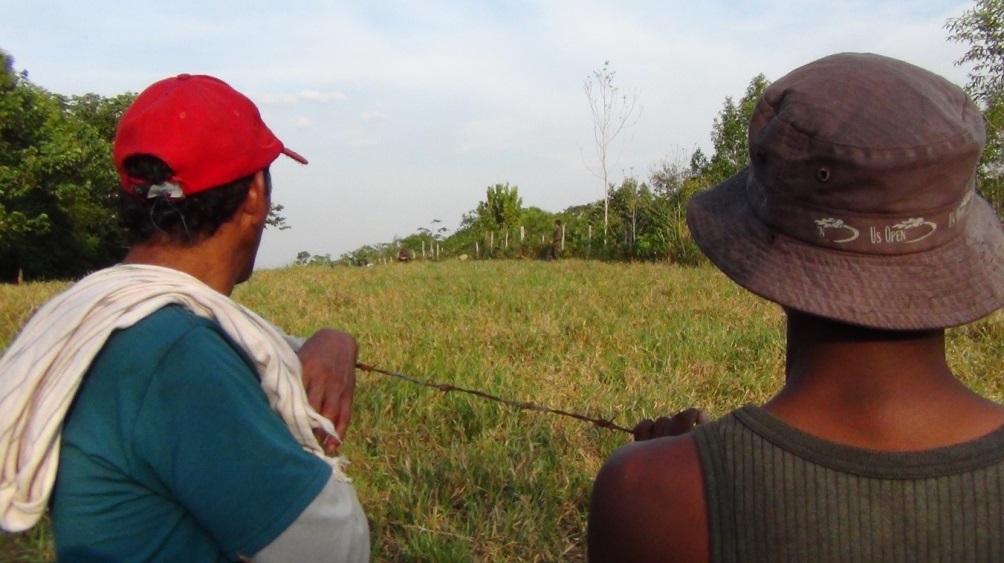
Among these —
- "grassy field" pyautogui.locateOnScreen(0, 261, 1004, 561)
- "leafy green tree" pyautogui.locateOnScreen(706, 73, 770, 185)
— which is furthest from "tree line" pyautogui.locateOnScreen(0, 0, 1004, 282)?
"grassy field" pyautogui.locateOnScreen(0, 261, 1004, 561)

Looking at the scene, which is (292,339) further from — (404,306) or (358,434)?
(404,306)

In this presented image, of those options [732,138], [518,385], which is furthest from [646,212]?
[518,385]

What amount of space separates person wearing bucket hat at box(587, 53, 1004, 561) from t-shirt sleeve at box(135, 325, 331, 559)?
49cm

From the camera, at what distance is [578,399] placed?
4332mm

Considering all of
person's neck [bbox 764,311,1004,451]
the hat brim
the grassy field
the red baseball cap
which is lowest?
the grassy field

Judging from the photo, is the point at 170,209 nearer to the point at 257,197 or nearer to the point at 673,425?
the point at 257,197

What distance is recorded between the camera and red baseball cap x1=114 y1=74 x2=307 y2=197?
1503mm

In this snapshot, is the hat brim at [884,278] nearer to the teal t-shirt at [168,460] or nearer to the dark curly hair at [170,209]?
the teal t-shirt at [168,460]

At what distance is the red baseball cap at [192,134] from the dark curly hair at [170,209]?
18mm

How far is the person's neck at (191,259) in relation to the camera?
5.14 ft

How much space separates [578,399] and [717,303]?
331 cm

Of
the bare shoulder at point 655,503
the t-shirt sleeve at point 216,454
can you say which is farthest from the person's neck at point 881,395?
the t-shirt sleeve at point 216,454

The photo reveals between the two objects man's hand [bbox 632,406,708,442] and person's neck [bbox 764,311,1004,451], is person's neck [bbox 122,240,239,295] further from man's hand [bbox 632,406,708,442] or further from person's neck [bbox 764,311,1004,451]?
person's neck [bbox 764,311,1004,451]

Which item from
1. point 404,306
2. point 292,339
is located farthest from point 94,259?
point 292,339
